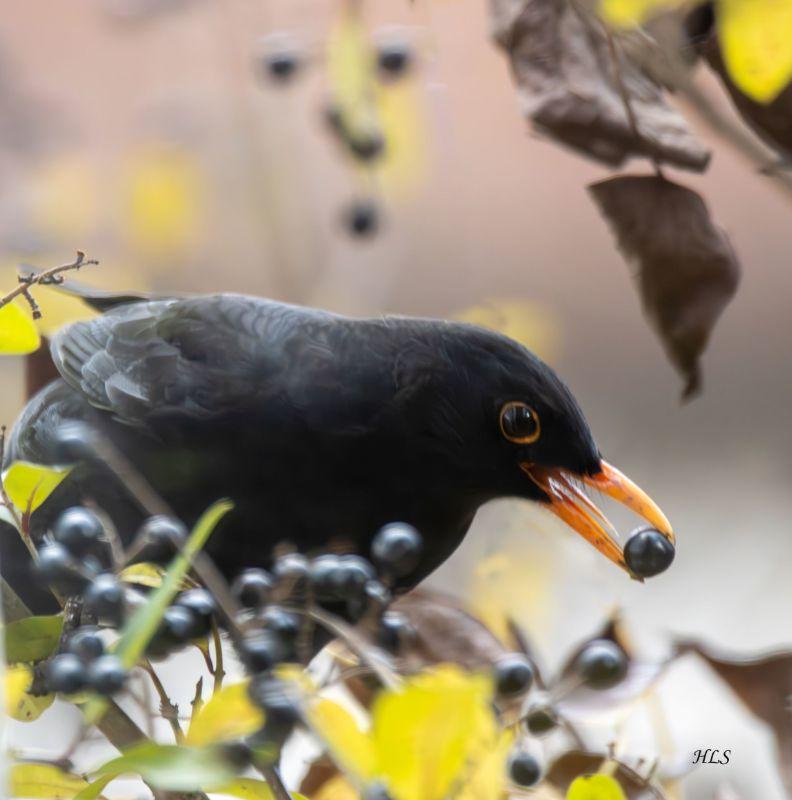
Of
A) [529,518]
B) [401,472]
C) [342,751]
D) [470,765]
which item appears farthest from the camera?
[529,518]

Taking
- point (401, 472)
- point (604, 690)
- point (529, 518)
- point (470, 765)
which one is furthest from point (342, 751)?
point (529, 518)

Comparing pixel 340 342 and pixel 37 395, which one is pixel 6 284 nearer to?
pixel 37 395

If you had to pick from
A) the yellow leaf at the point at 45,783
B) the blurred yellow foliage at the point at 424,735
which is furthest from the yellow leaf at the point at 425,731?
the yellow leaf at the point at 45,783

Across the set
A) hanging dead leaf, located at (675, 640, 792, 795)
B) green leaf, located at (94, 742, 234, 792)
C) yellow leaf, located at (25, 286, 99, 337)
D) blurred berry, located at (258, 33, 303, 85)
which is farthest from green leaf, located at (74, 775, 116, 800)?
blurred berry, located at (258, 33, 303, 85)

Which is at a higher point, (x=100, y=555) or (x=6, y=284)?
(x=6, y=284)

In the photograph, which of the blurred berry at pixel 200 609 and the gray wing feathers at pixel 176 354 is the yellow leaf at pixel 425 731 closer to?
the blurred berry at pixel 200 609

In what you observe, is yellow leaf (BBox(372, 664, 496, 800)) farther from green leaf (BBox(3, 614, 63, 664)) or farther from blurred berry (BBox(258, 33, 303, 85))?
blurred berry (BBox(258, 33, 303, 85))

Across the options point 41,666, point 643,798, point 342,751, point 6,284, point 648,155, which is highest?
point 648,155
